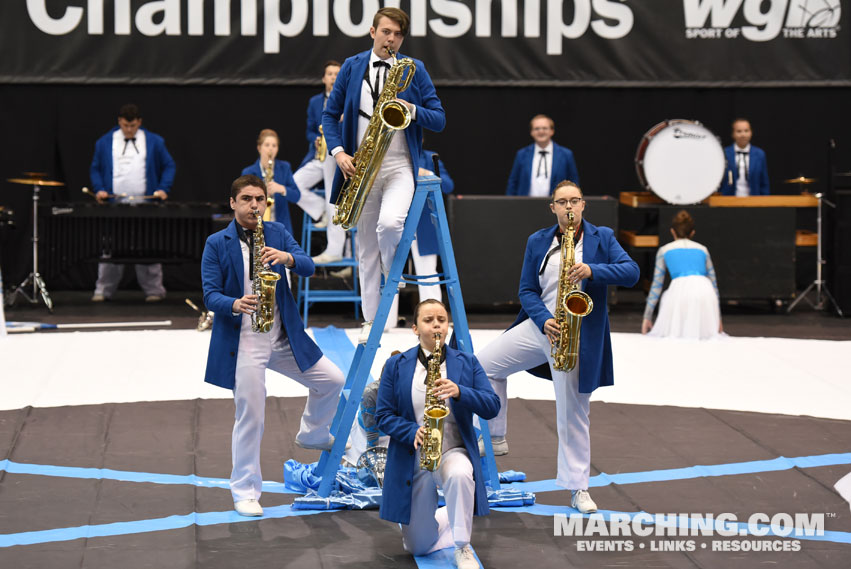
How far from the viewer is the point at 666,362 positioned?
9516 millimetres

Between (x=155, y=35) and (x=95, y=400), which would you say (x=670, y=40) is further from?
(x=95, y=400)

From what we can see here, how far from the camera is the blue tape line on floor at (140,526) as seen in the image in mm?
5172

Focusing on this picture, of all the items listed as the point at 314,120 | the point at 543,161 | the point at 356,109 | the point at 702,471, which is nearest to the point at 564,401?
the point at 702,471

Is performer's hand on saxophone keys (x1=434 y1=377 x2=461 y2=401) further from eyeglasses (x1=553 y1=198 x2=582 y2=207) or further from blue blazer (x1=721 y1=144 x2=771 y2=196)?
blue blazer (x1=721 y1=144 x2=771 y2=196)

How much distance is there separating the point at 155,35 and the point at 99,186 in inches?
69.5

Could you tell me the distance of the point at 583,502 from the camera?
5.61m

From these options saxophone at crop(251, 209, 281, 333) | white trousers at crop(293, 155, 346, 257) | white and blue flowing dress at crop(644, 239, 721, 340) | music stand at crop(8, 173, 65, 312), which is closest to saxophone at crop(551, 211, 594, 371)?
saxophone at crop(251, 209, 281, 333)

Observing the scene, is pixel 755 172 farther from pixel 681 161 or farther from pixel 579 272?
pixel 579 272

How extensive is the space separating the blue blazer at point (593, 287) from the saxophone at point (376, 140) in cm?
86

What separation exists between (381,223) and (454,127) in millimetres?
8199

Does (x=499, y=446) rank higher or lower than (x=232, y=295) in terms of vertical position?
lower

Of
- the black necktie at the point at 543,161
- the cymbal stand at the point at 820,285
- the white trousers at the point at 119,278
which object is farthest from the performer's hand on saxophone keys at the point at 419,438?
the white trousers at the point at 119,278

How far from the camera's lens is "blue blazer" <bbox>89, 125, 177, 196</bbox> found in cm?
1244

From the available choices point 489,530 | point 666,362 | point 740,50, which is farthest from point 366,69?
point 740,50
